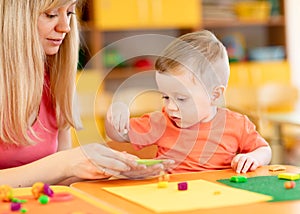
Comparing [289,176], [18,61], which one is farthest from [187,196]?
[18,61]

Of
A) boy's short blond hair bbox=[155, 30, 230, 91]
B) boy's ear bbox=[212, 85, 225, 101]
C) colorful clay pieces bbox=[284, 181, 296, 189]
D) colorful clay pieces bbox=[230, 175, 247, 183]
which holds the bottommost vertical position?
colorful clay pieces bbox=[230, 175, 247, 183]

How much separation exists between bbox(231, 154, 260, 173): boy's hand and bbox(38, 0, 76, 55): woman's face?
513 mm

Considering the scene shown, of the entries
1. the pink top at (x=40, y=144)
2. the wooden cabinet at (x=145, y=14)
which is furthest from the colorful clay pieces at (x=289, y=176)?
the wooden cabinet at (x=145, y=14)

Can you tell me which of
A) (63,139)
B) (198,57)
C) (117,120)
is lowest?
(63,139)

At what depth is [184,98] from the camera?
1.52 meters

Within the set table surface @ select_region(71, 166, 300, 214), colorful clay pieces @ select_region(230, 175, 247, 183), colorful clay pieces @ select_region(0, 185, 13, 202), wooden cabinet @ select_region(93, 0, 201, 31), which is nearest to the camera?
table surface @ select_region(71, 166, 300, 214)

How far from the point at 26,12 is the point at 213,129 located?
0.52 metres

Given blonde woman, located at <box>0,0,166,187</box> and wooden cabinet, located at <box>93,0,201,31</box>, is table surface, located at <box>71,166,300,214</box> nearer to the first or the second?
blonde woman, located at <box>0,0,166,187</box>

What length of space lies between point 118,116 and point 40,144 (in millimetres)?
316

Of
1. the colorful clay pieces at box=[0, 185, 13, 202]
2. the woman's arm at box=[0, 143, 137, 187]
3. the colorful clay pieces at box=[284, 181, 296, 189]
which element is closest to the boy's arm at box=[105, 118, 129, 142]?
the woman's arm at box=[0, 143, 137, 187]

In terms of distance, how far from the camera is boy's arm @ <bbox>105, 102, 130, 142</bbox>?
1478mm

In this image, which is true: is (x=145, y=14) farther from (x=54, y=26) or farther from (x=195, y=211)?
(x=195, y=211)

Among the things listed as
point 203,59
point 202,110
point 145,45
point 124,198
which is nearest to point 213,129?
point 202,110

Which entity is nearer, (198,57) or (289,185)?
(289,185)
